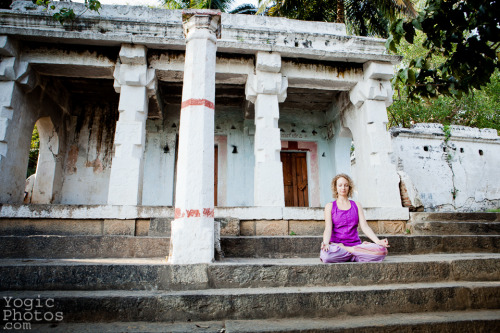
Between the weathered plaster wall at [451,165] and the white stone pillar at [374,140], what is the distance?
10.1 feet

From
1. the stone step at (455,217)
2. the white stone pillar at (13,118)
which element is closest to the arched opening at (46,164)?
the white stone pillar at (13,118)

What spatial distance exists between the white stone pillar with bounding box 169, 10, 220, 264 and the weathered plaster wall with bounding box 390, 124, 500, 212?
707 cm

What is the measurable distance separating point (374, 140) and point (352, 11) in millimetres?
8718

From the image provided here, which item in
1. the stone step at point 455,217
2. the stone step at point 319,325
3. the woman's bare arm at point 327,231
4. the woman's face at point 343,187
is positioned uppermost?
the woman's face at point 343,187

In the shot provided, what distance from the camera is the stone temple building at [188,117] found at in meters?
3.41

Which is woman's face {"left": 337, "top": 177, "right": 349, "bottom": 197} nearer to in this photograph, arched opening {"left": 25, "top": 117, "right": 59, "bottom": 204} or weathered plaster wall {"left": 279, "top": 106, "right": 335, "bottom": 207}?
weathered plaster wall {"left": 279, "top": 106, "right": 335, "bottom": 207}

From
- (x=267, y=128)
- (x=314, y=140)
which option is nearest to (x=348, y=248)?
(x=267, y=128)

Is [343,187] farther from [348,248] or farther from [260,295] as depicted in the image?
[260,295]

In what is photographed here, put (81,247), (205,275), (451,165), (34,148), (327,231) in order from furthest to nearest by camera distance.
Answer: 1. (34,148)
2. (451,165)
3. (81,247)
4. (327,231)
5. (205,275)

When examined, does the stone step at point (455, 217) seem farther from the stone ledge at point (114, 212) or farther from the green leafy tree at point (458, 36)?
the green leafy tree at point (458, 36)

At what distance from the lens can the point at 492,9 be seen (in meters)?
2.45

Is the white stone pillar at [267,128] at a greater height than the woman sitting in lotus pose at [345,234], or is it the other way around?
the white stone pillar at [267,128]

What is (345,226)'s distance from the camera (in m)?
3.39

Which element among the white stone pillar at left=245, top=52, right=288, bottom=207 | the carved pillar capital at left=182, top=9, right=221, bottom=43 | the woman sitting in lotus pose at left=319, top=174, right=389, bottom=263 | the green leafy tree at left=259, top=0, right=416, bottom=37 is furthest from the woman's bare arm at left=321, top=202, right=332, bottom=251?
the green leafy tree at left=259, top=0, right=416, bottom=37
